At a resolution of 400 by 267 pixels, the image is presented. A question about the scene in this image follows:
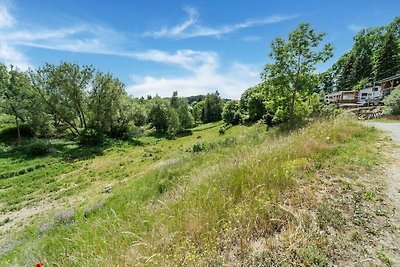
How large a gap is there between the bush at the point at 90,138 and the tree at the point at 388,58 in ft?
193

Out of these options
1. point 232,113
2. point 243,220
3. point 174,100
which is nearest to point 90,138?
point 243,220

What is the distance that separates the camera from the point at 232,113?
55.5 metres

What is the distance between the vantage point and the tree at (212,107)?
8181cm

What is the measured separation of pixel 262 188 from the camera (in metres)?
3.89

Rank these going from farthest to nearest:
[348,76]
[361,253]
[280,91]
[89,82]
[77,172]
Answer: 1. [348,76]
2. [89,82]
3. [77,172]
4. [280,91]
5. [361,253]

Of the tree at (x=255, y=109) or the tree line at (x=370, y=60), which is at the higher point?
the tree line at (x=370, y=60)

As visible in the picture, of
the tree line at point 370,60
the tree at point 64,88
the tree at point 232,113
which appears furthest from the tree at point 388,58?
the tree at point 64,88

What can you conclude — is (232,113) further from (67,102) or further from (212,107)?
(67,102)

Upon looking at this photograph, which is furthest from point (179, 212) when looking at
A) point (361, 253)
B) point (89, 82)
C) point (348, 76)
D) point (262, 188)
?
point (348, 76)

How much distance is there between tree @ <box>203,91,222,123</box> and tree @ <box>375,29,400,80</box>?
46.3 meters

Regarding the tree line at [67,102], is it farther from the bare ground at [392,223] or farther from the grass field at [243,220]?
the bare ground at [392,223]

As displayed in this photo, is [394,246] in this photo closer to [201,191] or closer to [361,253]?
[361,253]

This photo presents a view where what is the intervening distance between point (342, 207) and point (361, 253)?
33.9 inches

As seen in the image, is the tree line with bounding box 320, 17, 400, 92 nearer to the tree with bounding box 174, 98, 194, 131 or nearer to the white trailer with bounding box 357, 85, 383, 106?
the white trailer with bounding box 357, 85, 383, 106
